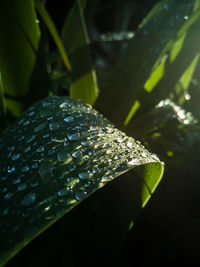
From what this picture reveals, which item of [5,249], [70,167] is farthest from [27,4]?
[5,249]

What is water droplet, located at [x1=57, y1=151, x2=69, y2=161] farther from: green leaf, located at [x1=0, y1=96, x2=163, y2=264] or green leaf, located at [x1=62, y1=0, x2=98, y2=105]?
green leaf, located at [x1=62, y1=0, x2=98, y2=105]

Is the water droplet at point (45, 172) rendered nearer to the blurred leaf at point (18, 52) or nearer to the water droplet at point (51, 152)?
the water droplet at point (51, 152)

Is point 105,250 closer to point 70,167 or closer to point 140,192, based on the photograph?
point 140,192

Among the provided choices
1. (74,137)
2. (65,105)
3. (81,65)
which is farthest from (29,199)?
(81,65)

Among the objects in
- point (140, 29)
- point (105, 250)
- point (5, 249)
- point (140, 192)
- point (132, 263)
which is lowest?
point (132, 263)

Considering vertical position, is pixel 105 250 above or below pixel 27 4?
below

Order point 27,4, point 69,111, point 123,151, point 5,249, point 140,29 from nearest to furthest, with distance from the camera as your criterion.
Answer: point 5,249, point 123,151, point 69,111, point 27,4, point 140,29

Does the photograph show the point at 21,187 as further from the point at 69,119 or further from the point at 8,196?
the point at 69,119
